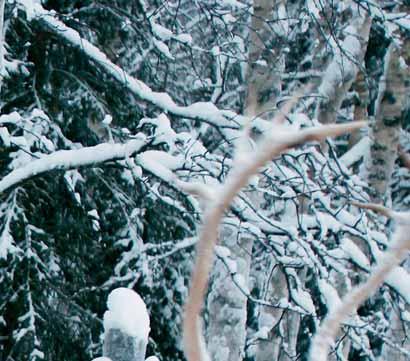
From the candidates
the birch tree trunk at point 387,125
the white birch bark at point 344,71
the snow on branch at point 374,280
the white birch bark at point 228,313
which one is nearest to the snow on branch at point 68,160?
the white birch bark at point 228,313

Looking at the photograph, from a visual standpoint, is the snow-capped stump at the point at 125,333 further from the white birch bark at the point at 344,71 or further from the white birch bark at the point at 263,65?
the white birch bark at the point at 344,71

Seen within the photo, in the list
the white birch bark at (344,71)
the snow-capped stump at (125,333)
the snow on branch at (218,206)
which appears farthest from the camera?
the white birch bark at (344,71)

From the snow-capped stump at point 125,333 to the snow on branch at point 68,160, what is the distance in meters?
2.97

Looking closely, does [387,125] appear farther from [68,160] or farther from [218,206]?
[218,206]

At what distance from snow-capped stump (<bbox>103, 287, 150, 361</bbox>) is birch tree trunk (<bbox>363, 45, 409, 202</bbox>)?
7236 millimetres

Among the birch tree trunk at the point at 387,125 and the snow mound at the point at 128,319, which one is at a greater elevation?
the birch tree trunk at the point at 387,125

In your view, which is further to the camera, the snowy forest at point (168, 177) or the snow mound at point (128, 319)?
the snowy forest at point (168, 177)

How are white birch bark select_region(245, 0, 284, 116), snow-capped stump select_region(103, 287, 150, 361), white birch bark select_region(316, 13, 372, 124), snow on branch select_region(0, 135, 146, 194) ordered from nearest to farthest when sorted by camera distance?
snow-capped stump select_region(103, 287, 150, 361) → snow on branch select_region(0, 135, 146, 194) → white birch bark select_region(245, 0, 284, 116) → white birch bark select_region(316, 13, 372, 124)

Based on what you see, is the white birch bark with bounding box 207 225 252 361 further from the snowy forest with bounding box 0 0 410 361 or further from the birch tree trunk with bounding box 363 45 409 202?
the birch tree trunk with bounding box 363 45 409 202

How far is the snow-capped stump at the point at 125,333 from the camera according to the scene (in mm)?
2184

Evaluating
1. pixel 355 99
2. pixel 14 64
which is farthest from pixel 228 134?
pixel 355 99

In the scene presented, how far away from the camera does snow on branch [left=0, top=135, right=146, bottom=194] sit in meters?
5.26

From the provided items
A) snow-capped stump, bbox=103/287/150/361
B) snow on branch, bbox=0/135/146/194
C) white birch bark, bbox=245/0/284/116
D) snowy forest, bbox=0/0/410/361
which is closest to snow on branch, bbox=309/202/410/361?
snow-capped stump, bbox=103/287/150/361

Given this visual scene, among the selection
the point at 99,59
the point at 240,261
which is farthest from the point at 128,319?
the point at 240,261
